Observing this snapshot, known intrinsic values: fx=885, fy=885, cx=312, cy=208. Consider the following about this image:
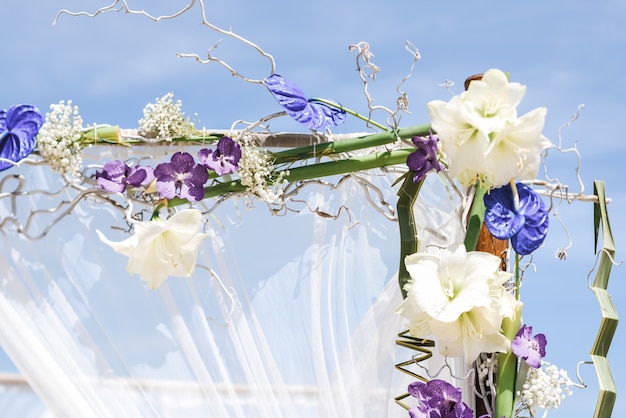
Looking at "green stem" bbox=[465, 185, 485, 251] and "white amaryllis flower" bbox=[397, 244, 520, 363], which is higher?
"green stem" bbox=[465, 185, 485, 251]

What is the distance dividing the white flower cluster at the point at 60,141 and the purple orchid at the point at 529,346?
92 centimetres

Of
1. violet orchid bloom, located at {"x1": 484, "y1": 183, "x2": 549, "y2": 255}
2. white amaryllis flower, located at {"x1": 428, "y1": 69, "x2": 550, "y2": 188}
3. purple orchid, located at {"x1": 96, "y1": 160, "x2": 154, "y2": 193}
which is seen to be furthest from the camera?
purple orchid, located at {"x1": 96, "y1": 160, "x2": 154, "y2": 193}

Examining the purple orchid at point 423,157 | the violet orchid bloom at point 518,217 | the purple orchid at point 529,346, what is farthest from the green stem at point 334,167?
the purple orchid at point 529,346

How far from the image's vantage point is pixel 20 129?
5.51 feet

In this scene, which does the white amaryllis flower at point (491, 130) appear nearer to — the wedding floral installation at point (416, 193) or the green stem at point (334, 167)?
the wedding floral installation at point (416, 193)

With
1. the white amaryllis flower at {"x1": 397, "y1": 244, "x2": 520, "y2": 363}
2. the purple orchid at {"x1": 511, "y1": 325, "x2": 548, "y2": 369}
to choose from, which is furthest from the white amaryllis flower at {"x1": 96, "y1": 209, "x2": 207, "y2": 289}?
the purple orchid at {"x1": 511, "y1": 325, "x2": 548, "y2": 369}

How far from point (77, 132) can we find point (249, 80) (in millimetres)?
356

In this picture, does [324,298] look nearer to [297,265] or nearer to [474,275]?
[297,265]

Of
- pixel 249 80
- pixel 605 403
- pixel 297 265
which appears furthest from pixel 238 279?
pixel 605 403

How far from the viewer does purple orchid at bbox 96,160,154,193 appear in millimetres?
1688

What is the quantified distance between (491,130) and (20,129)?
2.89ft

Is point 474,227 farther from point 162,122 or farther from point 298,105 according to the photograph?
point 162,122

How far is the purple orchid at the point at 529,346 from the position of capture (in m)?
1.71

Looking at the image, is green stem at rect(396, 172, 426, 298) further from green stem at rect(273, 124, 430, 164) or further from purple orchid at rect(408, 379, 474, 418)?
purple orchid at rect(408, 379, 474, 418)
